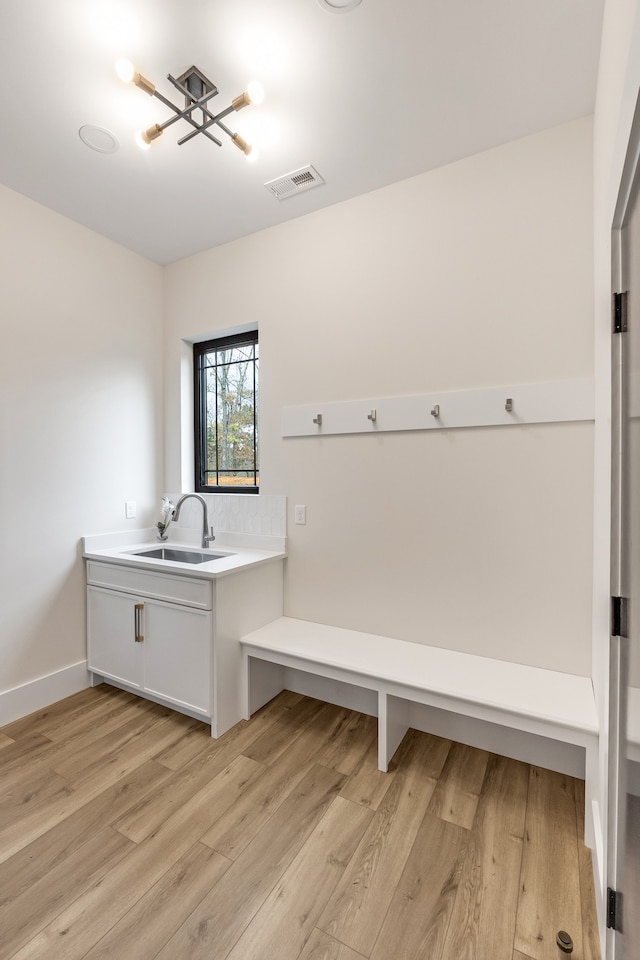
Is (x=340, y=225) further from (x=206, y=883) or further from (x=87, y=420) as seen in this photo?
(x=206, y=883)

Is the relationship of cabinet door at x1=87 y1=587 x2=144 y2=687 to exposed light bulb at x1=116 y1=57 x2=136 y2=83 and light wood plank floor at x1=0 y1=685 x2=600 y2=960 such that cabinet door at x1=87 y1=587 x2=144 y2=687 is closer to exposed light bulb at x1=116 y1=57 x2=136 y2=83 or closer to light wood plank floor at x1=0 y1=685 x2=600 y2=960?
light wood plank floor at x1=0 y1=685 x2=600 y2=960

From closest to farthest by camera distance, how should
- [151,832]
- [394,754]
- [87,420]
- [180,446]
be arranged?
1. [151,832]
2. [394,754]
3. [87,420]
4. [180,446]

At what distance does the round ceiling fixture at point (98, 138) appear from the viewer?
1.91 metres

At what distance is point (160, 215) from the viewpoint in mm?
2559

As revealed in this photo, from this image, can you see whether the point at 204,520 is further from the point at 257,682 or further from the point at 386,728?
the point at 386,728

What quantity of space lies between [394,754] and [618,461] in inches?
64.5

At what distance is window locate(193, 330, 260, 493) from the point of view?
9.69 ft

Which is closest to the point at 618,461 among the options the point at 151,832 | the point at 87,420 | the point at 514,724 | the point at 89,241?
the point at 514,724

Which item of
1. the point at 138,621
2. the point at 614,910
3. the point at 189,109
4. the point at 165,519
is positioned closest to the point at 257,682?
the point at 138,621

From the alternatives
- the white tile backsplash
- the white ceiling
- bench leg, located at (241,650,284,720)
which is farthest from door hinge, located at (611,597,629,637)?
the white ceiling

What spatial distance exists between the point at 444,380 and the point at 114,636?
7.66ft

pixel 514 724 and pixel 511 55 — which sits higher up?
pixel 511 55

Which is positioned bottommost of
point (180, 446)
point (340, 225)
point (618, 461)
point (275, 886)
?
point (275, 886)

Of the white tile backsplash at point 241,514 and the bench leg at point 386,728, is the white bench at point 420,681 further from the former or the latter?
the white tile backsplash at point 241,514
